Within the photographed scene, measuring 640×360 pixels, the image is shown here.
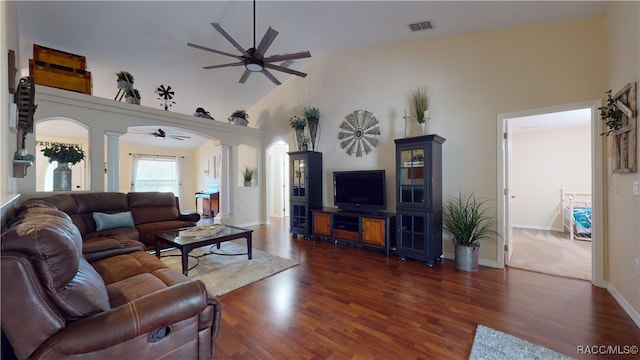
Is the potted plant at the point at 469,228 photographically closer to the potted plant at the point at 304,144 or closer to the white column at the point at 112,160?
the potted plant at the point at 304,144

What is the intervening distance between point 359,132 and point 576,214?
14.3 ft

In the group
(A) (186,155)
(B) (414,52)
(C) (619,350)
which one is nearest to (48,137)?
(A) (186,155)

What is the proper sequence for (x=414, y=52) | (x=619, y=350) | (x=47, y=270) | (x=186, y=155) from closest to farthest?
(x=47, y=270) < (x=619, y=350) < (x=414, y=52) < (x=186, y=155)

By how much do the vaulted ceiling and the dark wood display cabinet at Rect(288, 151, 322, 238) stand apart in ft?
6.83

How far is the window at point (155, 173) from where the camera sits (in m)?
7.92

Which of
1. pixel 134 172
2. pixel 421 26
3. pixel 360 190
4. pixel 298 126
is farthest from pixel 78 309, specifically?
pixel 134 172

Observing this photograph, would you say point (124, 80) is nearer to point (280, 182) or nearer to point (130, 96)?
point (130, 96)

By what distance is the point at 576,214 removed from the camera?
16.0 ft

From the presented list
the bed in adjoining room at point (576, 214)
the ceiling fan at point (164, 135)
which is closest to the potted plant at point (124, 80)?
the ceiling fan at point (164, 135)

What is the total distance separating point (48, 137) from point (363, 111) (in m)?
7.54

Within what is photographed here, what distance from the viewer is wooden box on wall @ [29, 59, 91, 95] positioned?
341cm

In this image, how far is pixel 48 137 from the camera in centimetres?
627

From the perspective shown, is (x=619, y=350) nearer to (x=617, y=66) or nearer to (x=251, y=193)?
(x=617, y=66)

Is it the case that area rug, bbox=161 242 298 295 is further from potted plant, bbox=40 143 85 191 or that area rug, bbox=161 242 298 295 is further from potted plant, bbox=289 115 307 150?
potted plant, bbox=289 115 307 150
